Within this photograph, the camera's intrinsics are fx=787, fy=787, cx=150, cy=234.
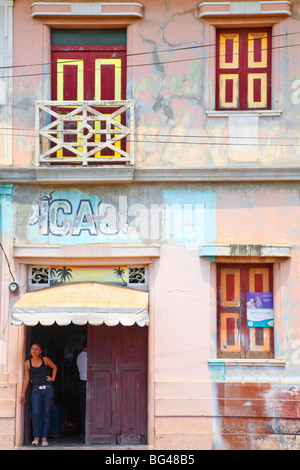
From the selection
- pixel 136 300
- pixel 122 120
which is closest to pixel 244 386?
pixel 136 300

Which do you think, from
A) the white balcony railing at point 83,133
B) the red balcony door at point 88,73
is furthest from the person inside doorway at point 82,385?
the red balcony door at point 88,73

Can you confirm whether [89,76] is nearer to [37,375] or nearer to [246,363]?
[37,375]

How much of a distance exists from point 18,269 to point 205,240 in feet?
10.9

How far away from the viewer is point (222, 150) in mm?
13797

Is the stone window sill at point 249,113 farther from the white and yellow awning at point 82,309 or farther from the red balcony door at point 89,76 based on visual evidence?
the white and yellow awning at point 82,309

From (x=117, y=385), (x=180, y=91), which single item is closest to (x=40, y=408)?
(x=117, y=385)

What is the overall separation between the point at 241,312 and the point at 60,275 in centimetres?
329

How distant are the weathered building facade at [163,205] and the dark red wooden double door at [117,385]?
0.03 meters

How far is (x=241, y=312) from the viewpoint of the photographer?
45.3 ft

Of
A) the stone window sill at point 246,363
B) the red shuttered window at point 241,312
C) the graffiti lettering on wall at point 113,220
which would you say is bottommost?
the stone window sill at point 246,363

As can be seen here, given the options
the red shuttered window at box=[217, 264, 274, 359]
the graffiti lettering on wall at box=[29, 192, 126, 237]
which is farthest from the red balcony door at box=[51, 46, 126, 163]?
the red shuttered window at box=[217, 264, 274, 359]

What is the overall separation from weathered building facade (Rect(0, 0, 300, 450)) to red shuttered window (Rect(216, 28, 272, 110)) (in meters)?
0.03

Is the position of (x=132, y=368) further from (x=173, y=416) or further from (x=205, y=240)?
(x=205, y=240)

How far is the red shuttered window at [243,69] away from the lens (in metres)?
14.0
